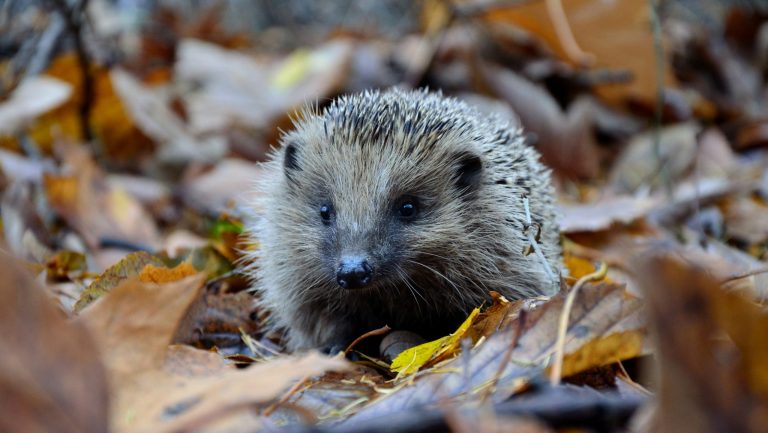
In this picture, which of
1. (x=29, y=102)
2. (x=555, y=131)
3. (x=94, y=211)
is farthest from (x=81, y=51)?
(x=555, y=131)

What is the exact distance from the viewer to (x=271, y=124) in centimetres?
679

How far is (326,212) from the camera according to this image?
3.50 metres

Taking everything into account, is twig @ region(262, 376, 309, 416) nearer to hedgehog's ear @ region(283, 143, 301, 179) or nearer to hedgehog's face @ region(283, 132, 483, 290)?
hedgehog's face @ region(283, 132, 483, 290)

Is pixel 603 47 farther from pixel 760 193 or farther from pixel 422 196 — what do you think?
pixel 422 196

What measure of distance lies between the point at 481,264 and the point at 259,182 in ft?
4.22

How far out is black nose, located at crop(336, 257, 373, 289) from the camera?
298 cm

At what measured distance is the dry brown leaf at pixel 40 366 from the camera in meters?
1.51

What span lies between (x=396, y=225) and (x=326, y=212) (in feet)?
1.16

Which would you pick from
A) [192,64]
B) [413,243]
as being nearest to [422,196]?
[413,243]

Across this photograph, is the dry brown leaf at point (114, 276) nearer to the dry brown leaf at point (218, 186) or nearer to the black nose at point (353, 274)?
the black nose at point (353, 274)

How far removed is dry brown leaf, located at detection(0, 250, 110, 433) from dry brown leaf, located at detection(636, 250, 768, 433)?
3.66 ft

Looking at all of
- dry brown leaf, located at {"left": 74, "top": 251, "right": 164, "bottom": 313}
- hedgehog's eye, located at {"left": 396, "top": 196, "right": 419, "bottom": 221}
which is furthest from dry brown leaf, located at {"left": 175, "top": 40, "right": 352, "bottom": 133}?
dry brown leaf, located at {"left": 74, "top": 251, "right": 164, "bottom": 313}

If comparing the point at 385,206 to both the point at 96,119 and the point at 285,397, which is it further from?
the point at 96,119

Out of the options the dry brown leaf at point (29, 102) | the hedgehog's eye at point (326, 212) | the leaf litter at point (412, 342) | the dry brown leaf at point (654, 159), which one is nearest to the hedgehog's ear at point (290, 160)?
the hedgehog's eye at point (326, 212)
